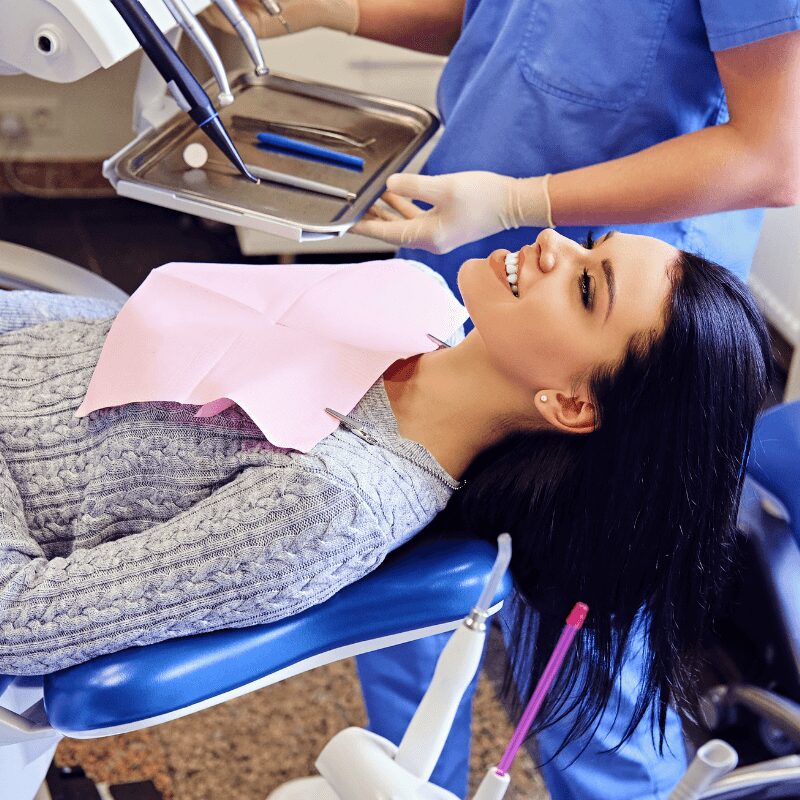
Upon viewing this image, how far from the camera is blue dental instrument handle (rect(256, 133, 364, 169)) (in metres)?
1.34

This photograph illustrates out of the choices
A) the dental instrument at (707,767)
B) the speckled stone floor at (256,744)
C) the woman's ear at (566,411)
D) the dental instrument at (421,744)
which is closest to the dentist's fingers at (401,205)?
the woman's ear at (566,411)

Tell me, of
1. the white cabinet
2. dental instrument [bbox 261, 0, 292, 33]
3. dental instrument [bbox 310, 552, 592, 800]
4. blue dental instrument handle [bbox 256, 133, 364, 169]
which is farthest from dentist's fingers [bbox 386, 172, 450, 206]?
the white cabinet

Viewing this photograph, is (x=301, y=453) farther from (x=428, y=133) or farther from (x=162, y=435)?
(x=428, y=133)

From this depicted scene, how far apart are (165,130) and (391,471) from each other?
2.02 ft

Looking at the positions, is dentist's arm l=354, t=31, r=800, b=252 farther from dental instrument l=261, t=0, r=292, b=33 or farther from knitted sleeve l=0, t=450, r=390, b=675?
knitted sleeve l=0, t=450, r=390, b=675

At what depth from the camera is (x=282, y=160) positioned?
1334 millimetres

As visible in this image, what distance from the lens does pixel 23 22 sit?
109cm

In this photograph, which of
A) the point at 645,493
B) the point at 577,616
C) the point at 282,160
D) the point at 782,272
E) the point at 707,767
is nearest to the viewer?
the point at 707,767

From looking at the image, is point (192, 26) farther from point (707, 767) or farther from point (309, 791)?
point (707, 767)

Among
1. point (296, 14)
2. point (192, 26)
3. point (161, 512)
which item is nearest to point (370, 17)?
point (296, 14)

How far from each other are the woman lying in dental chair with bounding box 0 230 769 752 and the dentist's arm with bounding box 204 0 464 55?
601mm

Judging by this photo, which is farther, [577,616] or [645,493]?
[645,493]

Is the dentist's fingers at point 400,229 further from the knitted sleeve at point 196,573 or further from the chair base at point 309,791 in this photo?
the chair base at point 309,791

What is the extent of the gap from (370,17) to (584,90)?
431 mm
